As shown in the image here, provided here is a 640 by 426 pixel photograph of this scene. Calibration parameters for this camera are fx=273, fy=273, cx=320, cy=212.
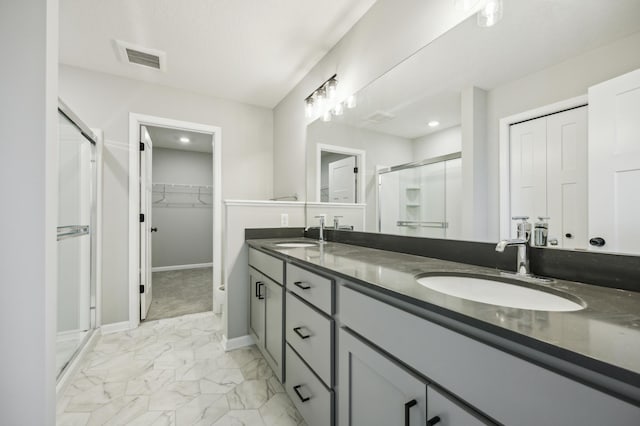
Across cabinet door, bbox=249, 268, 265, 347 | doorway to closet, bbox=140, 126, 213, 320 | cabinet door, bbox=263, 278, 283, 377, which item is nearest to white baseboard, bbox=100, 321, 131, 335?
cabinet door, bbox=249, 268, 265, 347

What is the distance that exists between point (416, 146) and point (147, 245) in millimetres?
2843

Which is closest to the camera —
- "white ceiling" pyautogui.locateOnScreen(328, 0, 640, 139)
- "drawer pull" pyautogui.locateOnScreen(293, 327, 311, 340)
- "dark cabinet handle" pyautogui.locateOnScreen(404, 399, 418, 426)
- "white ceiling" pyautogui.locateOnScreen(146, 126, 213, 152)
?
"dark cabinet handle" pyautogui.locateOnScreen(404, 399, 418, 426)

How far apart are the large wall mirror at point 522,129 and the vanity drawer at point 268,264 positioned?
0.68m

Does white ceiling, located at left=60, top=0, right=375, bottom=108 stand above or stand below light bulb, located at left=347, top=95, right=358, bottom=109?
above

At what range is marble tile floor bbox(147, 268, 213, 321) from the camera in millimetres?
3025

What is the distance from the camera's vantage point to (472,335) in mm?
570

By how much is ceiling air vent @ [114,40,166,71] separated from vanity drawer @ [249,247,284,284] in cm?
185

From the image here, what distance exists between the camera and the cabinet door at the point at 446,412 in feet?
1.81

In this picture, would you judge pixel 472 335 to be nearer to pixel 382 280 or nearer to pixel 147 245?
pixel 382 280

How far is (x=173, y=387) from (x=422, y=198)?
1.85m

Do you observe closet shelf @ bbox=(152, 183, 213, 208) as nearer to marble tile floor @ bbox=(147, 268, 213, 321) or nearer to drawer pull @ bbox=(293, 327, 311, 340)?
marble tile floor @ bbox=(147, 268, 213, 321)

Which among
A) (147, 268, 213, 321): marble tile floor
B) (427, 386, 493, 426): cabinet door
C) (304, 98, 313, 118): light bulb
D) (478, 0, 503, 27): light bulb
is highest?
(304, 98, 313, 118): light bulb

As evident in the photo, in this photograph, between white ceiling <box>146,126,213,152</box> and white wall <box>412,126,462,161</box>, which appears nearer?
white wall <box>412,126,462,161</box>

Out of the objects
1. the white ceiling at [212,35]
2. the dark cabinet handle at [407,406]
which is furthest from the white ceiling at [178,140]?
the dark cabinet handle at [407,406]
